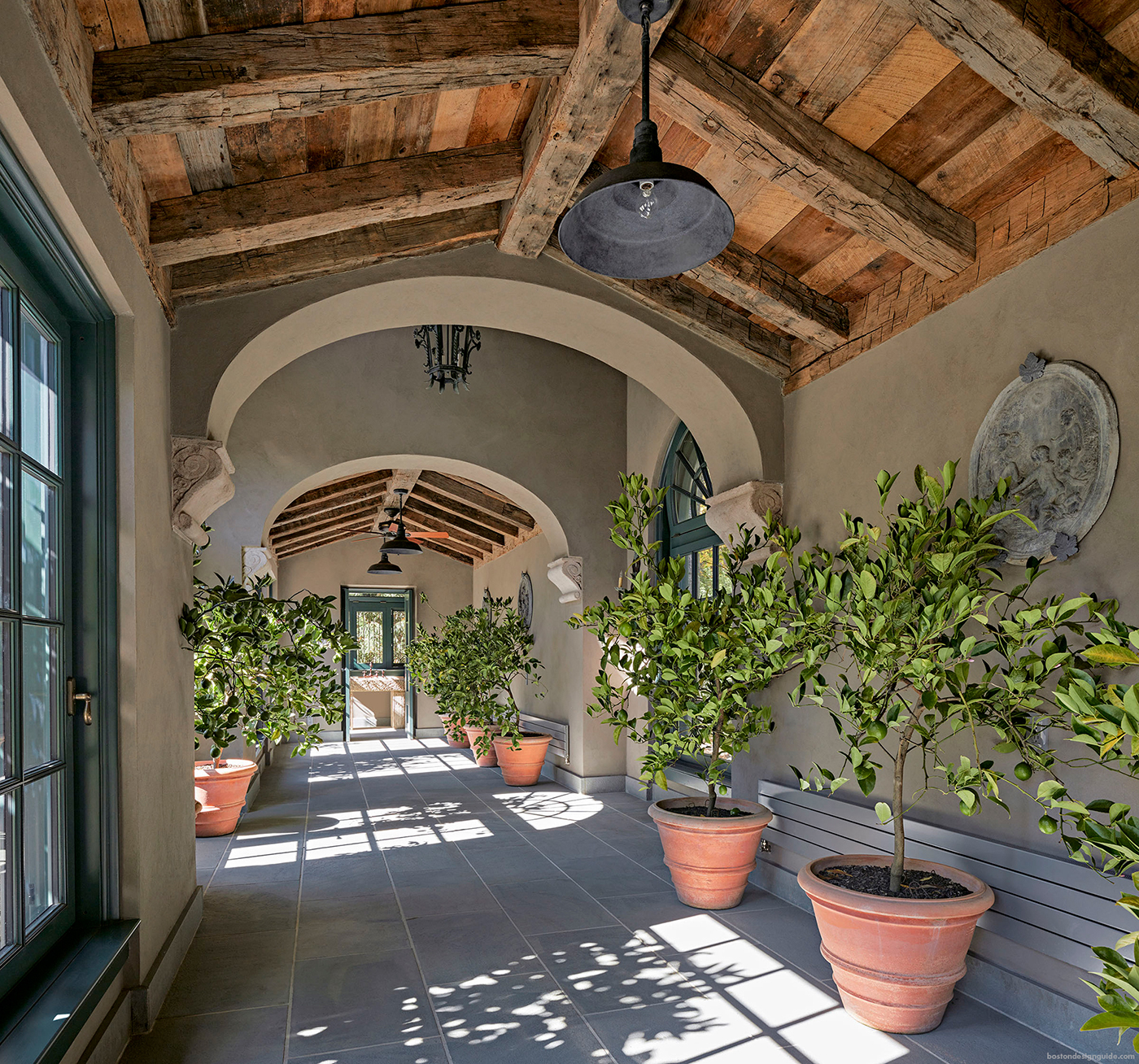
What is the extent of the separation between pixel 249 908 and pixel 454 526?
7.84m

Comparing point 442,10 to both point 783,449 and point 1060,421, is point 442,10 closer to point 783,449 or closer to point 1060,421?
point 1060,421

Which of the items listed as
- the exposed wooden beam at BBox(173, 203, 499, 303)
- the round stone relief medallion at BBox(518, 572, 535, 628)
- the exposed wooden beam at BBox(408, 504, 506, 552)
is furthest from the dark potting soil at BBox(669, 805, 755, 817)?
the exposed wooden beam at BBox(408, 504, 506, 552)

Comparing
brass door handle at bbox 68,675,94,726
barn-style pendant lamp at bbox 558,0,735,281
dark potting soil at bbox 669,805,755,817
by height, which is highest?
barn-style pendant lamp at bbox 558,0,735,281

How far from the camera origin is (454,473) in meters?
7.40

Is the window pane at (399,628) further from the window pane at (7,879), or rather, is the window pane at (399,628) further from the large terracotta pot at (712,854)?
the window pane at (7,879)

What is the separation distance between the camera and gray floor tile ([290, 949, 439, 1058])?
2.68 meters

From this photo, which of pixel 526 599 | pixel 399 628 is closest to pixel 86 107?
pixel 526 599

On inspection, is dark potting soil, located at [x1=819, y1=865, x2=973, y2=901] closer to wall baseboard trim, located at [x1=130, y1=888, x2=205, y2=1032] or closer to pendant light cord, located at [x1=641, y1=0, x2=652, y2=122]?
wall baseboard trim, located at [x1=130, y1=888, x2=205, y2=1032]

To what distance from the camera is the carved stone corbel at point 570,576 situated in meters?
7.08

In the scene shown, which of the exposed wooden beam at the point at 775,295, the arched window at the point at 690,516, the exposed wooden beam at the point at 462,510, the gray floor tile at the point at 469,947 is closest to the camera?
the gray floor tile at the point at 469,947

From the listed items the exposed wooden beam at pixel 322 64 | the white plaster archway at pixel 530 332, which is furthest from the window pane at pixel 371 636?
the exposed wooden beam at pixel 322 64

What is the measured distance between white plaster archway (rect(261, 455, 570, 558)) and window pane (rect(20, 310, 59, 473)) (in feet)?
14.0

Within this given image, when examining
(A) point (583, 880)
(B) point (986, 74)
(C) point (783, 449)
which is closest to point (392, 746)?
(A) point (583, 880)

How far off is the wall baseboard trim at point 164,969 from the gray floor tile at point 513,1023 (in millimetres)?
919
